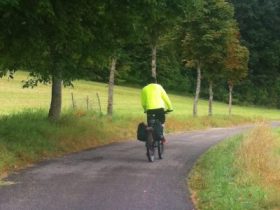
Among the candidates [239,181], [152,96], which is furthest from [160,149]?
[239,181]

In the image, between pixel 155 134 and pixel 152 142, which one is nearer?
pixel 152 142

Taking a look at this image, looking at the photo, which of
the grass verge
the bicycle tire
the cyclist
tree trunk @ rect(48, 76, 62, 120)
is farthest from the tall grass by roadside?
tree trunk @ rect(48, 76, 62, 120)

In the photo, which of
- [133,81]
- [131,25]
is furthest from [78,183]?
[133,81]

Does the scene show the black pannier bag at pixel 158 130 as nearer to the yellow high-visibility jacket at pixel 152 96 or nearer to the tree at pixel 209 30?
the yellow high-visibility jacket at pixel 152 96

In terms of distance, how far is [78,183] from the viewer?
11766 millimetres

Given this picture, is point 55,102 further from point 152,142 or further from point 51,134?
point 152,142

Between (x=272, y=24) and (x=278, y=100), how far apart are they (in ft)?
48.8

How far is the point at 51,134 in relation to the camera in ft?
58.9

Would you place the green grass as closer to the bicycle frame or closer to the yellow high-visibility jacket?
the bicycle frame

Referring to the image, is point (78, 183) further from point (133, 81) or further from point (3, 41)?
point (133, 81)

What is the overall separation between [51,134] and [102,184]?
6.52m

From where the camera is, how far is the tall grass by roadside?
9577 mm

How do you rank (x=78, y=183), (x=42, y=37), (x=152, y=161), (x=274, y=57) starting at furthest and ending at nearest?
1. (x=274, y=57)
2. (x=42, y=37)
3. (x=152, y=161)
4. (x=78, y=183)

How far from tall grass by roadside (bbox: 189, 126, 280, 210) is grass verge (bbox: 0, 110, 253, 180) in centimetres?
395
